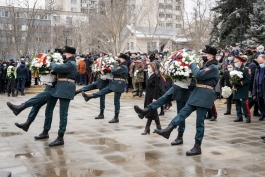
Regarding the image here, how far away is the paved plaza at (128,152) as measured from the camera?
5.99 meters

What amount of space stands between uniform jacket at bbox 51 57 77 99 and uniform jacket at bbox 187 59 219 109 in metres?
2.63

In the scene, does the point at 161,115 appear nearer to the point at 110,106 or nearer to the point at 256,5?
the point at 110,106

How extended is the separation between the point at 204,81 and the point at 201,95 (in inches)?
11.5

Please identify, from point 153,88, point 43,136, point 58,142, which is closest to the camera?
point 58,142

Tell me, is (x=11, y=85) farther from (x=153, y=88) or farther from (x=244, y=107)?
(x=244, y=107)

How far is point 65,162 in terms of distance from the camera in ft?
21.4

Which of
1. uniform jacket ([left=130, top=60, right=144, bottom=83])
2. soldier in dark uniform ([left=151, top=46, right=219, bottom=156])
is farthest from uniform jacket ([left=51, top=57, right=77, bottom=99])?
uniform jacket ([left=130, top=60, right=144, bottom=83])

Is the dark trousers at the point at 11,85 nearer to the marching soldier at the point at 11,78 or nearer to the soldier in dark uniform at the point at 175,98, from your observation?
the marching soldier at the point at 11,78

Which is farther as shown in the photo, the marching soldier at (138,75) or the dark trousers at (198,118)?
the marching soldier at (138,75)

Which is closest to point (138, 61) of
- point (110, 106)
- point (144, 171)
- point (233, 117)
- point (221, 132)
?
point (110, 106)

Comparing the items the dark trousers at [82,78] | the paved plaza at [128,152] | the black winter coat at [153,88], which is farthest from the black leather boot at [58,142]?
the dark trousers at [82,78]

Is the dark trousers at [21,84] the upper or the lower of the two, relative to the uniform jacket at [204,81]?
lower

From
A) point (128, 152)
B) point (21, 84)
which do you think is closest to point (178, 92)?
point (128, 152)

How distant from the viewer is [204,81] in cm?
704
